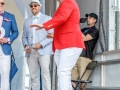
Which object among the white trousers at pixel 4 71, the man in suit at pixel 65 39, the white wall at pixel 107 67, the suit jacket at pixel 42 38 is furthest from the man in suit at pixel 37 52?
the man in suit at pixel 65 39

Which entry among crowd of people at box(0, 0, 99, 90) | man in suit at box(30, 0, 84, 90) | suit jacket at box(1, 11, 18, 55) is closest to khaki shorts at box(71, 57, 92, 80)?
crowd of people at box(0, 0, 99, 90)

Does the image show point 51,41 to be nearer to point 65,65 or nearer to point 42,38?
point 42,38

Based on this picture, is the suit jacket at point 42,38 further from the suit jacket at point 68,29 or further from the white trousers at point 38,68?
the suit jacket at point 68,29

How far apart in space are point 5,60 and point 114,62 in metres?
1.67

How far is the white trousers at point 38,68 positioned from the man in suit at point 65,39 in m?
1.14

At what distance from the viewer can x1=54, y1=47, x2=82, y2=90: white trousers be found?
381 cm

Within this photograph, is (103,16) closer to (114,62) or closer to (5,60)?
(114,62)

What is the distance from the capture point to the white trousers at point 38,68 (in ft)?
16.9

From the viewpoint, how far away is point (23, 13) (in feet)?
21.3

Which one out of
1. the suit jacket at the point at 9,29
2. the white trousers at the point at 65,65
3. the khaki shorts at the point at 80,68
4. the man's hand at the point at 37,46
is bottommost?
the khaki shorts at the point at 80,68

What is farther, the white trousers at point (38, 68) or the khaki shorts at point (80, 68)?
the khaki shorts at point (80, 68)

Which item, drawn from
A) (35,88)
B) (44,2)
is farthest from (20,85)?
(44,2)

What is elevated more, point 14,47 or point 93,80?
point 14,47

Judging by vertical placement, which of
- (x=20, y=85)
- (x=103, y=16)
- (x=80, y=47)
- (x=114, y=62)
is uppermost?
(x=103, y=16)
